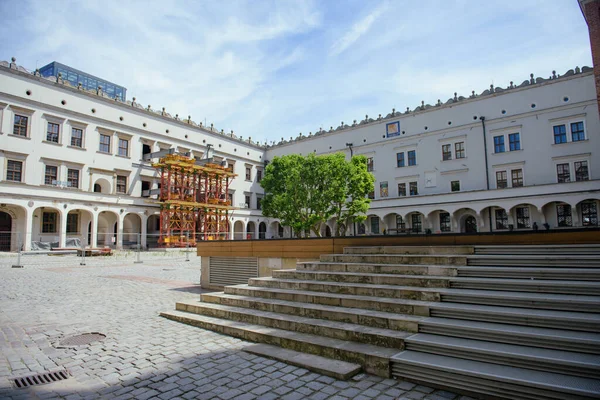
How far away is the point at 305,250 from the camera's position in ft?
28.9

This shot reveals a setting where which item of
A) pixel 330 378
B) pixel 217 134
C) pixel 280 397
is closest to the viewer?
pixel 280 397

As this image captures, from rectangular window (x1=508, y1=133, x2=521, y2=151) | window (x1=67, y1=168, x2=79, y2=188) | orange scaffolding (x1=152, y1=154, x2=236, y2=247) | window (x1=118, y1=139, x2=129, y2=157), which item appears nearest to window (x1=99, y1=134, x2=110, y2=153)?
window (x1=118, y1=139, x2=129, y2=157)

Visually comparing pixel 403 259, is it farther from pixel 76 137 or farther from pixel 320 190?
pixel 76 137

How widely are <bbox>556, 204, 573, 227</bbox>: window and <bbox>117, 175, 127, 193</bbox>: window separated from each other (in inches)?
1485

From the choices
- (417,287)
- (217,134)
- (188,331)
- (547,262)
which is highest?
(217,134)

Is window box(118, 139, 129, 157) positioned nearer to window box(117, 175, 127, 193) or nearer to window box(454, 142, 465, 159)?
window box(117, 175, 127, 193)

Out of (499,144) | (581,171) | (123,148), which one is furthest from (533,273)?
(123,148)

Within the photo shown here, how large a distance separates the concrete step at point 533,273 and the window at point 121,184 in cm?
3439

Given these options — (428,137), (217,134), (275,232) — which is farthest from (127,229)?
(428,137)

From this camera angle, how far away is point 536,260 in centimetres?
571

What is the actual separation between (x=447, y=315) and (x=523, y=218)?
29.5 metres

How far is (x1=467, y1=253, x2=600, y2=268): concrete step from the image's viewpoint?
211 inches

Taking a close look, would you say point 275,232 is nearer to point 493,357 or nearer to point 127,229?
point 127,229

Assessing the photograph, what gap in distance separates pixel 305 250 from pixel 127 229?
33.5 metres
